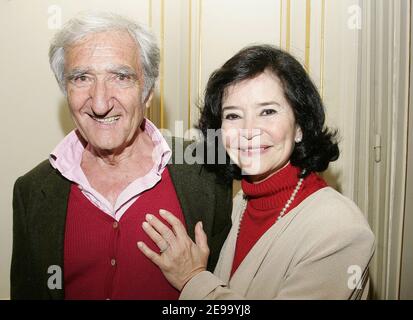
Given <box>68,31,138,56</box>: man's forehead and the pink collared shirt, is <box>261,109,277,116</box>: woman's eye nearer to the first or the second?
the pink collared shirt

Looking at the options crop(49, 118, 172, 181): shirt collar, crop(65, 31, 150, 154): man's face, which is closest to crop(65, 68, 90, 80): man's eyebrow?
crop(65, 31, 150, 154): man's face

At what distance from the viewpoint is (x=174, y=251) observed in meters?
1.10

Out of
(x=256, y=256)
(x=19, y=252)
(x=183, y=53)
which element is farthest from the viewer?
(x=183, y=53)

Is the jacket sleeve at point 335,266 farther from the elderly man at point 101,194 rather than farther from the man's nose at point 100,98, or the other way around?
the man's nose at point 100,98

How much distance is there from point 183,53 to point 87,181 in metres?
0.68

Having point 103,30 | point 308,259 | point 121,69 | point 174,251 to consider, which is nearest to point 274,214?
point 308,259

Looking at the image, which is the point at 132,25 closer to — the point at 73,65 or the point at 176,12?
the point at 73,65

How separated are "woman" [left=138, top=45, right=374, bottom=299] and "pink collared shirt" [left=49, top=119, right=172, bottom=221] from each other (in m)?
0.10

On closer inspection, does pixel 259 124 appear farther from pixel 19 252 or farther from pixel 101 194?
pixel 19 252

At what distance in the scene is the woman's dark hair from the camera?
107 centimetres

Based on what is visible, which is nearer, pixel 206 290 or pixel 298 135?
pixel 206 290

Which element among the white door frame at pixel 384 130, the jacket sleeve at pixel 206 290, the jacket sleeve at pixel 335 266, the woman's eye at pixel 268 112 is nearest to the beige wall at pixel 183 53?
the white door frame at pixel 384 130
